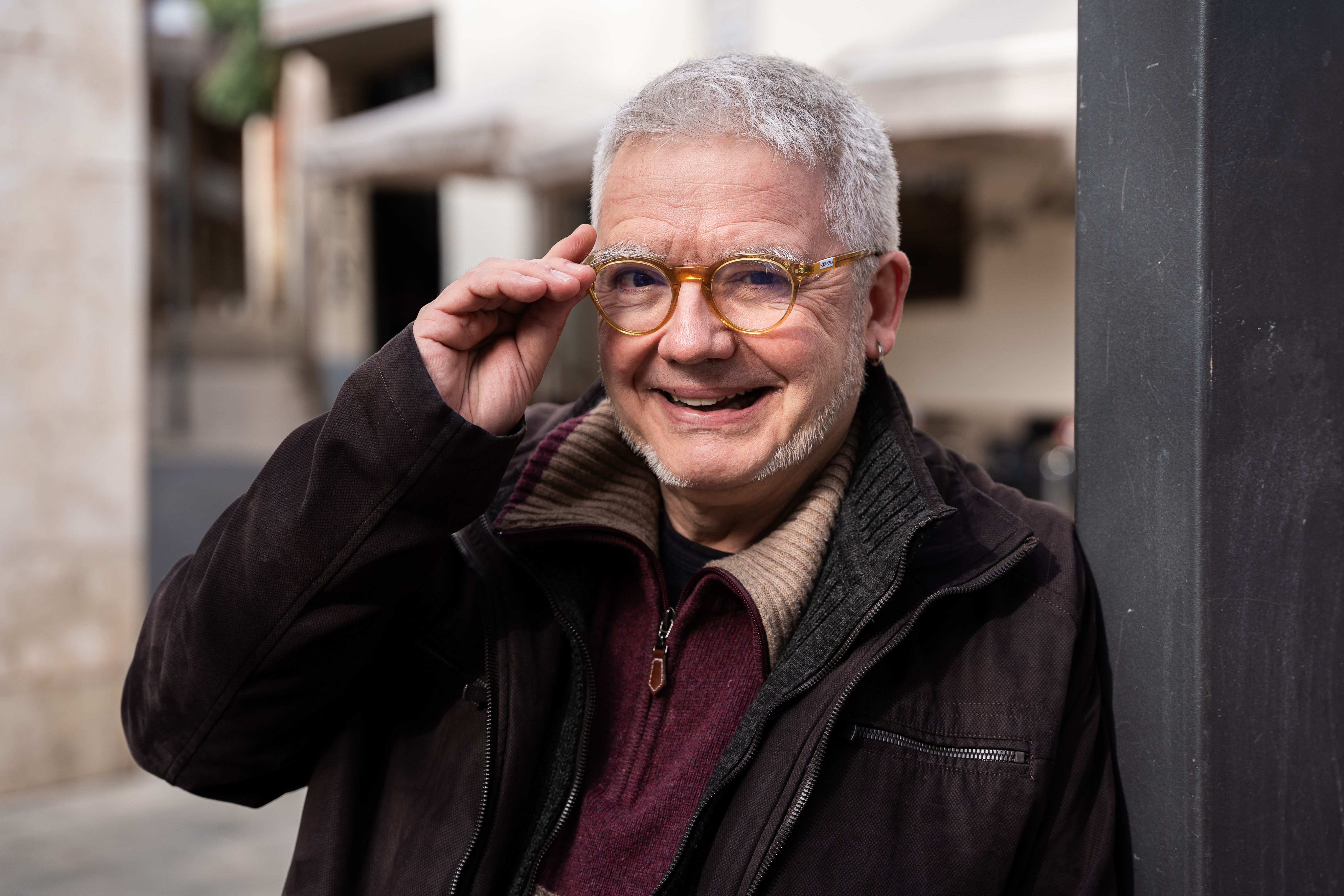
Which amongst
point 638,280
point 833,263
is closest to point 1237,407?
point 833,263

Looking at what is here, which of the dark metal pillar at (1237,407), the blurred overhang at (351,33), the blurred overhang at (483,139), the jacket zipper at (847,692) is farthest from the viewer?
the blurred overhang at (351,33)

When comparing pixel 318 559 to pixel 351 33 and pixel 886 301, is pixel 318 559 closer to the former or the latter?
pixel 886 301

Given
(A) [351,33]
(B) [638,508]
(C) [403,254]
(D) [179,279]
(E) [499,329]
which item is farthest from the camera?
(C) [403,254]

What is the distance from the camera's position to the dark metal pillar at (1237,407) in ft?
3.82

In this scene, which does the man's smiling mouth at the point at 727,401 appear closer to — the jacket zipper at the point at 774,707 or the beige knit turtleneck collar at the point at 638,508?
the beige knit turtleneck collar at the point at 638,508

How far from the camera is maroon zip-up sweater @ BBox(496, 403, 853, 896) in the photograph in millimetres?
1499

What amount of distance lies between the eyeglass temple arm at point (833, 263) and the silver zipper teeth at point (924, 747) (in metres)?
0.55

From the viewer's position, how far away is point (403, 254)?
13477 mm

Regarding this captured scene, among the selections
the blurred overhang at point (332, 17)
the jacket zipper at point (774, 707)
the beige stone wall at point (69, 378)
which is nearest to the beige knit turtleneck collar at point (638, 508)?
the jacket zipper at point (774, 707)

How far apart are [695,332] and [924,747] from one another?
1.83ft

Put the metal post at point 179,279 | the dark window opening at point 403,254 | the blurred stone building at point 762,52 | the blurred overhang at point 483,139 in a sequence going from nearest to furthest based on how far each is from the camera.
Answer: the blurred stone building at point 762,52, the blurred overhang at point 483,139, the metal post at point 179,279, the dark window opening at point 403,254

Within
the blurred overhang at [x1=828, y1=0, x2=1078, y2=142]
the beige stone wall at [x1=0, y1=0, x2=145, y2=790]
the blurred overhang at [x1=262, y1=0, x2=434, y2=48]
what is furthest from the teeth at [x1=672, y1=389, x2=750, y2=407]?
the blurred overhang at [x1=262, y1=0, x2=434, y2=48]

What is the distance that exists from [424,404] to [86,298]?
11.1 ft

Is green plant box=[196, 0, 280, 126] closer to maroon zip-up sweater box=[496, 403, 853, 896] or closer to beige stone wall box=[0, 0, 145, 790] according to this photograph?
beige stone wall box=[0, 0, 145, 790]
